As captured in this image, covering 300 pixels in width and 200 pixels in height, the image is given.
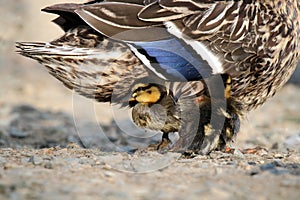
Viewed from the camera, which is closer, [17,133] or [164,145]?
[164,145]

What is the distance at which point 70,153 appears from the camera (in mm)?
5441

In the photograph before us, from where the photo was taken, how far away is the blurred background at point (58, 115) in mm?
7309

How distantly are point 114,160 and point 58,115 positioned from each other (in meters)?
4.12

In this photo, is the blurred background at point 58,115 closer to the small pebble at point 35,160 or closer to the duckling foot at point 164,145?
the duckling foot at point 164,145

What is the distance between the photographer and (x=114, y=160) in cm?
488

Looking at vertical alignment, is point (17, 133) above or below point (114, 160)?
below

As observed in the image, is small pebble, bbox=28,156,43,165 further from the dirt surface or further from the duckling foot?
the duckling foot

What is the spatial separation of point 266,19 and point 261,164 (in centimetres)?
139

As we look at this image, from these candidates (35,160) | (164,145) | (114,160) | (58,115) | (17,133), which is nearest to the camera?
(35,160)

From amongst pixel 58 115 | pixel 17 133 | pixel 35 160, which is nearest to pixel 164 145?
pixel 35 160

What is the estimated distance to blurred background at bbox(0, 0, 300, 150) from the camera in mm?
7309

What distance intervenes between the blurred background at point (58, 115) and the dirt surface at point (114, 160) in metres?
0.01

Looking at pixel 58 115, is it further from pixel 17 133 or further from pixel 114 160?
pixel 114 160

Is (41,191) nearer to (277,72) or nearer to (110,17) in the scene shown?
(110,17)
